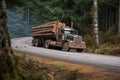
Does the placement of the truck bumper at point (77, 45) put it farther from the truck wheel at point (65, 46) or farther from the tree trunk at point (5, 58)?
the tree trunk at point (5, 58)

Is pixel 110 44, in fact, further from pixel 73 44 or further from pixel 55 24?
pixel 55 24

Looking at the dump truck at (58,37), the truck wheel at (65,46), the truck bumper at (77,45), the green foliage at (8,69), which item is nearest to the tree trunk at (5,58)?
the green foliage at (8,69)

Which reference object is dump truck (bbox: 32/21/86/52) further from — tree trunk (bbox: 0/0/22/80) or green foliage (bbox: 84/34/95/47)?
tree trunk (bbox: 0/0/22/80)

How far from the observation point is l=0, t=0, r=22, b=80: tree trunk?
9103 mm

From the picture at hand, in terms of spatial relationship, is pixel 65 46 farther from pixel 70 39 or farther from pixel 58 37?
pixel 58 37

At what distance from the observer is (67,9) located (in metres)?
48.0

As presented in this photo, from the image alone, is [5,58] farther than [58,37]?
No

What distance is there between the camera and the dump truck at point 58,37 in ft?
119

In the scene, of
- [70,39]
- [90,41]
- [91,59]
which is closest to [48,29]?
[70,39]

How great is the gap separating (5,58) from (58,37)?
30464 millimetres

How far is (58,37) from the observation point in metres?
39.7

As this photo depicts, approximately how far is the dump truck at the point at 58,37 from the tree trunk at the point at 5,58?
2542 centimetres

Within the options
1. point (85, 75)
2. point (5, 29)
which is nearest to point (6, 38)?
point (5, 29)

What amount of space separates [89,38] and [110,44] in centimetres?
274
